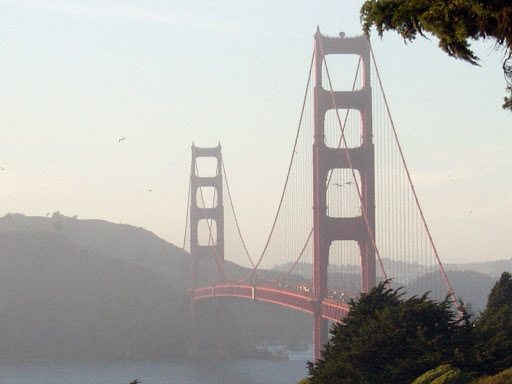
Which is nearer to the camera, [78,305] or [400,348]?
[400,348]

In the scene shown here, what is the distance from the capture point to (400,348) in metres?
29.8

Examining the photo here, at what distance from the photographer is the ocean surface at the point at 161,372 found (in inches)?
3666

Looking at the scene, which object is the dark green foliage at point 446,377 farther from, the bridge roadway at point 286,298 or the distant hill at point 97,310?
the distant hill at point 97,310

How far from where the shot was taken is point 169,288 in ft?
493

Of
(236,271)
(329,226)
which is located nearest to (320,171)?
(329,226)

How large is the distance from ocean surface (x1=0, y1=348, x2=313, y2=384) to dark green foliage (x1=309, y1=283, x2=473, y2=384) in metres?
59.3

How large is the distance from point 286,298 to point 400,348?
34434mm

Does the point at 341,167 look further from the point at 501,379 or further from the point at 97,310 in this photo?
the point at 97,310

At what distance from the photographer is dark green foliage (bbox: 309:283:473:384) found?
28469mm

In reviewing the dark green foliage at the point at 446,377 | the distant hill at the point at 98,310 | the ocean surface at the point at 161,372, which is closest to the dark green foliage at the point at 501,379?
the dark green foliage at the point at 446,377

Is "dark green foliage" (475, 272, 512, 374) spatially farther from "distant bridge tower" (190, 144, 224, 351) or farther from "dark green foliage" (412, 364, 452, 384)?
"distant bridge tower" (190, 144, 224, 351)

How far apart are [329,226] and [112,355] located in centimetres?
7224

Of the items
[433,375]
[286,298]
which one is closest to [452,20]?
[433,375]

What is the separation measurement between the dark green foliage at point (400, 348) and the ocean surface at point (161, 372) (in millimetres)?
59256
